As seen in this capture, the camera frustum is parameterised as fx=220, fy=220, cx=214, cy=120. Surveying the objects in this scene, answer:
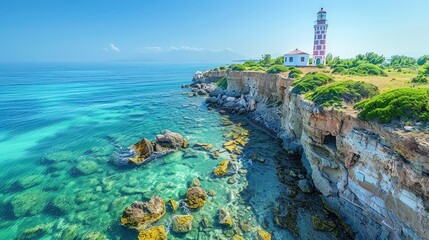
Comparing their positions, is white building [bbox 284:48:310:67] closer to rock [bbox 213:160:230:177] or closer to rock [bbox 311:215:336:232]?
rock [bbox 213:160:230:177]

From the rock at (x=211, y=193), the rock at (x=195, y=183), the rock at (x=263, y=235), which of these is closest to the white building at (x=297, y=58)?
the rock at (x=195, y=183)

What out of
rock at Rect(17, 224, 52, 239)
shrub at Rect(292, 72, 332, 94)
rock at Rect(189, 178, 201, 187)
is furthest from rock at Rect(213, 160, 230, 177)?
rock at Rect(17, 224, 52, 239)

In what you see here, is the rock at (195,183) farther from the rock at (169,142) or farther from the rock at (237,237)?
the rock at (169,142)

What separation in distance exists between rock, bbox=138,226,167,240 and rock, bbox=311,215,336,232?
929 cm

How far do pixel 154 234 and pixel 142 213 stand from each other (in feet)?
6.27

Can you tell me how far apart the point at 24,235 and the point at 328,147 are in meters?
21.4

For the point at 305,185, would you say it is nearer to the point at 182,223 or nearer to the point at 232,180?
the point at 232,180

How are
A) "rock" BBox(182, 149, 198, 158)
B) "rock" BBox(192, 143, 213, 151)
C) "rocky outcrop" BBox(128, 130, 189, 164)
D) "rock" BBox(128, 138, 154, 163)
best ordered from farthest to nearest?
1. "rock" BBox(192, 143, 213, 151)
2. "rock" BBox(182, 149, 198, 158)
3. "rocky outcrop" BBox(128, 130, 189, 164)
4. "rock" BBox(128, 138, 154, 163)

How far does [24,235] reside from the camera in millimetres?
13648

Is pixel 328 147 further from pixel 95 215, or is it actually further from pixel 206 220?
pixel 95 215

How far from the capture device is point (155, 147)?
23.8 meters

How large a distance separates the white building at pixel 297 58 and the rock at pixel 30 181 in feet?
166

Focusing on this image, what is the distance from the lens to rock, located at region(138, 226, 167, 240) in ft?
42.4

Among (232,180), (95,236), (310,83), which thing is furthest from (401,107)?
(95,236)
